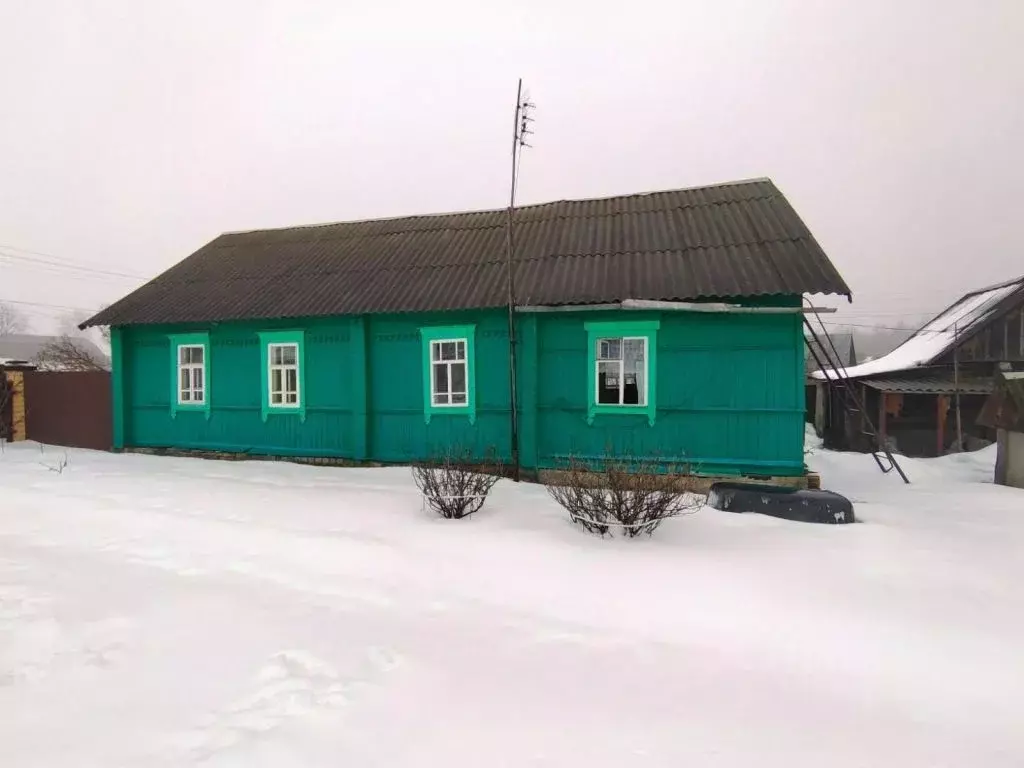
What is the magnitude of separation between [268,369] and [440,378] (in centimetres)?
376

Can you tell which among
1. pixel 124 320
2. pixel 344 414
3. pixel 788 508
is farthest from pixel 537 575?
pixel 124 320

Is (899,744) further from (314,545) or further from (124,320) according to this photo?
(124,320)

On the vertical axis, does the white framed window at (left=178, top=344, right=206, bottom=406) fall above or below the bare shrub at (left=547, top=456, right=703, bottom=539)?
above

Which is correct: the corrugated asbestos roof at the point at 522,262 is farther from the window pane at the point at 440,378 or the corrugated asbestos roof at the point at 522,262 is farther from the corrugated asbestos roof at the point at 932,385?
the corrugated asbestos roof at the point at 932,385

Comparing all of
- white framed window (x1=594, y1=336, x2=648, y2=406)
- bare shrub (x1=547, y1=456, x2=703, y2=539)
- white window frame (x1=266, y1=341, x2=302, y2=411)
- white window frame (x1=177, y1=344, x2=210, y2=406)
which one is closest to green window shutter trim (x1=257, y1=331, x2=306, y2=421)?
white window frame (x1=266, y1=341, x2=302, y2=411)

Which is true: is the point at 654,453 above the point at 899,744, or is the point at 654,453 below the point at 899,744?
above

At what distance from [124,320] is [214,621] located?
35.3ft

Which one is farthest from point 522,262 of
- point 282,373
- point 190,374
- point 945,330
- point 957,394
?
point 945,330

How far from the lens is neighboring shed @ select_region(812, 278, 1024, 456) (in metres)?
16.0

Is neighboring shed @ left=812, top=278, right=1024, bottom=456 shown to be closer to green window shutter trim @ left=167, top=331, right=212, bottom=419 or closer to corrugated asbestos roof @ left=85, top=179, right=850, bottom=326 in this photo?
corrugated asbestos roof @ left=85, top=179, right=850, bottom=326

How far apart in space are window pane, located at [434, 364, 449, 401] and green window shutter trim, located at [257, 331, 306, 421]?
2.82 m

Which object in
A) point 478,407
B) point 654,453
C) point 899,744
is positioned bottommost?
point 899,744

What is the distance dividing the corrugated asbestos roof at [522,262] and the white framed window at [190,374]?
0.80 metres

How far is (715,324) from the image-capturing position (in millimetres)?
8562
